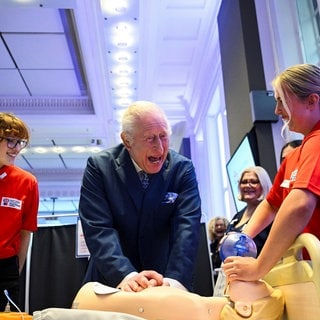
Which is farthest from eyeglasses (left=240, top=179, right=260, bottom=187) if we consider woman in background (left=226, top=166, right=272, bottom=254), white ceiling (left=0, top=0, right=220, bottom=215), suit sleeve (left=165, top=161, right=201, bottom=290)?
white ceiling (left=0, top=0, right=220, bottom=215)

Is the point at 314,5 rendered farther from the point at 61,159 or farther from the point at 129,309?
the point at 61,159

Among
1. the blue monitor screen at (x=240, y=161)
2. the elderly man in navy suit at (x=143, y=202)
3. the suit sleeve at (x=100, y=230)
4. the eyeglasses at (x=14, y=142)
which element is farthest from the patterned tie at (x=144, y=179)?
the blue monitor screen at (x=240, y=161)

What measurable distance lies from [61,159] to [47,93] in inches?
112

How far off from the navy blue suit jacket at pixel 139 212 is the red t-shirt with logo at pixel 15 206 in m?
0.38

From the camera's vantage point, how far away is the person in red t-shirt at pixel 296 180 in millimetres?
844

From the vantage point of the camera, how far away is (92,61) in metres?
4.86

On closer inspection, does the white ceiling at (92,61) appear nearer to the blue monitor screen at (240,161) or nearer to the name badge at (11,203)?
the blue monitor screen at (240,161)

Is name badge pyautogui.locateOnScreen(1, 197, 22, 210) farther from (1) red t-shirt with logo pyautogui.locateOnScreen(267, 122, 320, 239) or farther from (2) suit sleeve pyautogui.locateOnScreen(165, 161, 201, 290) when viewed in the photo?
(1) red t-shirt with logo pyautogui.locateOnScreen(267, 122, 320, 239)

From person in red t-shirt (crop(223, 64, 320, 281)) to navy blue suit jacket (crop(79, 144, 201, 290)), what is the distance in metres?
0.36

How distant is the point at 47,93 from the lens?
19.7ft

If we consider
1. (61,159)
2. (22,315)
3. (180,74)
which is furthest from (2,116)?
(61,159)

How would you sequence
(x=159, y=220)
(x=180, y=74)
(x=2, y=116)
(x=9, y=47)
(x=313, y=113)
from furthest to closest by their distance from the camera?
1. (x=180, y=74)
2. (x=9, y=47)
3. (x=2, y=116)
4. (x=159, y=220)
5. (x=313, y=113)

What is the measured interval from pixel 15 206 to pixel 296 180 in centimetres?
111

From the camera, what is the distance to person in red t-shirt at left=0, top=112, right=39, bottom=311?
1510 millimetres
